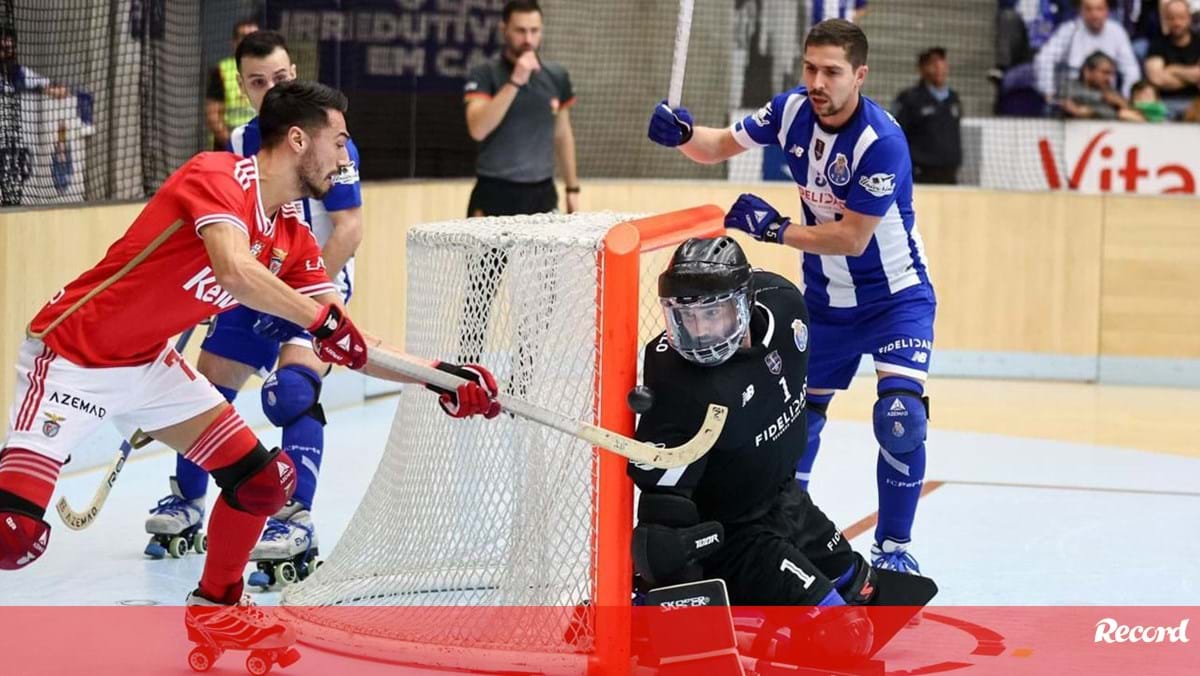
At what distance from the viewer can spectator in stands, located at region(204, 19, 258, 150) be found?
7.55m

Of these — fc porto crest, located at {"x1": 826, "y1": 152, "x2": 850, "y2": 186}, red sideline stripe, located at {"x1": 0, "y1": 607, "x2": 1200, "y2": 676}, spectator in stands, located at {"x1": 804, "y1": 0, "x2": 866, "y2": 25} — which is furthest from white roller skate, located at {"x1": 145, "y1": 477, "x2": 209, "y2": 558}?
spectator in stands, located at {"x1": 804, "y1": 0, "x2": 866, "y2": 25}

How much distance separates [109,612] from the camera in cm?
471

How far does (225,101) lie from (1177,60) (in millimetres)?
5962

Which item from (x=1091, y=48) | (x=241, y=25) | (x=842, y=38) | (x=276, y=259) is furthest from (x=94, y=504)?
(x=1091, y=48)

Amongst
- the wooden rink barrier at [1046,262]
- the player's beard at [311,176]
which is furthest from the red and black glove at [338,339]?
the wooden rink barrier at [1046,262]

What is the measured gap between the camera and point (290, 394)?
5062 millimetres

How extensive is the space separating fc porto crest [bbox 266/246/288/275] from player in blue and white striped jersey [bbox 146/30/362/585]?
87 centimetres

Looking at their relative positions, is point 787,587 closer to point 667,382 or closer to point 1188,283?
point 667,382

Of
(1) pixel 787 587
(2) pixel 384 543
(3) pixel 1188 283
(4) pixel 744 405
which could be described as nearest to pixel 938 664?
(1) pixel 787 587

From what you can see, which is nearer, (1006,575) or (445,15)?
(1006,575)

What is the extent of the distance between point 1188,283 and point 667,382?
20.0 feet

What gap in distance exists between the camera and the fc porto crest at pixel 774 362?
4.04 m

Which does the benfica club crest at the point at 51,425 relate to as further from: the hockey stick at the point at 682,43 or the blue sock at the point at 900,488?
the blue sock at the point at 900,488

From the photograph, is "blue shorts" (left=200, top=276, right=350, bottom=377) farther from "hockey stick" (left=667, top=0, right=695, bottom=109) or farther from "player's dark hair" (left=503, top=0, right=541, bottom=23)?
"player's dark hair" (left=503, top=0, right=541, bottom=23)
